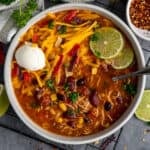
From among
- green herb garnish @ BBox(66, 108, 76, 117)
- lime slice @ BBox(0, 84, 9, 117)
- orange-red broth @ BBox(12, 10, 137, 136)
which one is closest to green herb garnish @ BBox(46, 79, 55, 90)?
orange-red broth @ BBox(12, 10, 137, 136)

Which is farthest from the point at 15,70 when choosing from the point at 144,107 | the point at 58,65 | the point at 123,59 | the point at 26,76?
the point at 144,107

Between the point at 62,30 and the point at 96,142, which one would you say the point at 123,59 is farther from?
the point at 96,142

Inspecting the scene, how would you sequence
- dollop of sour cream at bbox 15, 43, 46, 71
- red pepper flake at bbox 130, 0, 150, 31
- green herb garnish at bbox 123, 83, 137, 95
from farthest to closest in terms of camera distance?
red pepper flake at bbox 130, 0, 150, 31 < green herb garnish at bbox 123, 83, 137, 95 < dollop of sour cream at bbox 15, 43, 46, 71

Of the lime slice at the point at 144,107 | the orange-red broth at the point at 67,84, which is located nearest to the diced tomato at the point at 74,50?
the orange-red broth at the point at 67,84

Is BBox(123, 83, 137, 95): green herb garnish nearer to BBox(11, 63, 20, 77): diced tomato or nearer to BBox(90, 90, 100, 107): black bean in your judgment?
BBox(90, 90, 100, 107): black bean

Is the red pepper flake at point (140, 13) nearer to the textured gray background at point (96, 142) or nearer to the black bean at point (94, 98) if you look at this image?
the textured gray background at point (96, 142)

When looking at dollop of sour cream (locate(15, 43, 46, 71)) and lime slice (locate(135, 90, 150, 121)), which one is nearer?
dollop of sour cream (locate(15, 43, 46, 71))
